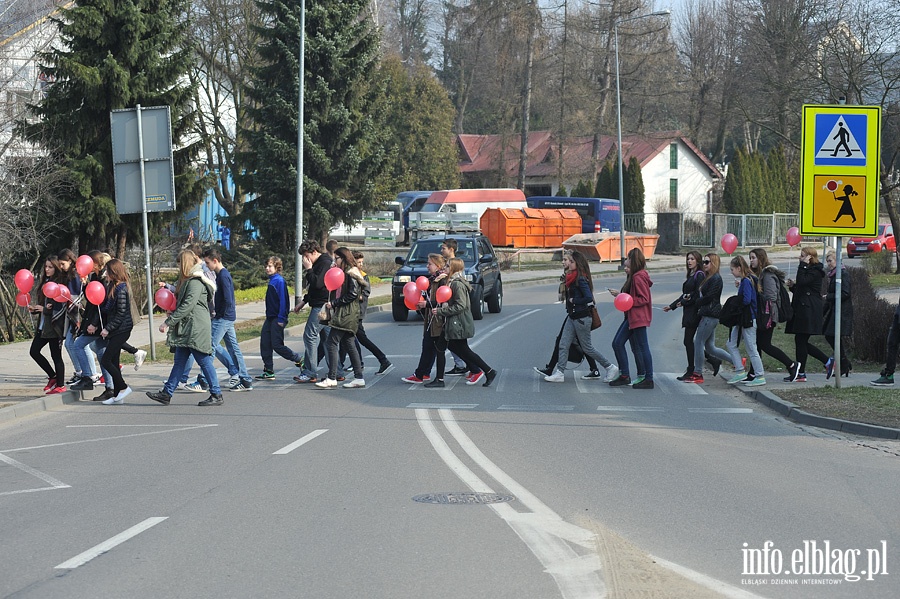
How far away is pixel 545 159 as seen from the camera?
7525 cm

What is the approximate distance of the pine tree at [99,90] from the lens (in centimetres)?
2406

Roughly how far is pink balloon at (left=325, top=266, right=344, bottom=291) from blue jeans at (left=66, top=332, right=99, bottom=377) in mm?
3013

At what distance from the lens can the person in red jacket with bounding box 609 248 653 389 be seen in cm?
1403

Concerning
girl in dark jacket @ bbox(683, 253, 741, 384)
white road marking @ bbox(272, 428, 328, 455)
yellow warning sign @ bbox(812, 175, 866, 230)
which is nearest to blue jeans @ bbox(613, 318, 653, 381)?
girl in dark jacket @ bbox(683, 253, 741, 384)

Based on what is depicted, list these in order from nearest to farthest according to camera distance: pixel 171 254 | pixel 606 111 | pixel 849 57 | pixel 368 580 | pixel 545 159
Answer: pixel 368 580
pixel 849 57
pixel 171 254
pixel 606 111
pixel 545 159

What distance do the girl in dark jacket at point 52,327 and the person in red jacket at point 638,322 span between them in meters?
7.15

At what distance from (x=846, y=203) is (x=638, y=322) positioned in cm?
300

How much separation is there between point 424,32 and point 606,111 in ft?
55.1

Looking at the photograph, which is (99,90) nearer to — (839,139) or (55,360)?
(55,360)

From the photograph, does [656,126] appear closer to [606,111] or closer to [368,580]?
[606,111]

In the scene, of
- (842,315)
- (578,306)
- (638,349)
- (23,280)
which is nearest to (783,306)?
(842,315)

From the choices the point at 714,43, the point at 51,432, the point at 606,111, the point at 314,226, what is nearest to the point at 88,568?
the point at 51,432

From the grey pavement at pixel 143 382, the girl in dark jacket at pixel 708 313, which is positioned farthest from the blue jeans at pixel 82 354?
the girl in dark jacket at pixel 708 313

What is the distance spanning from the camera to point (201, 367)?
1280cm
